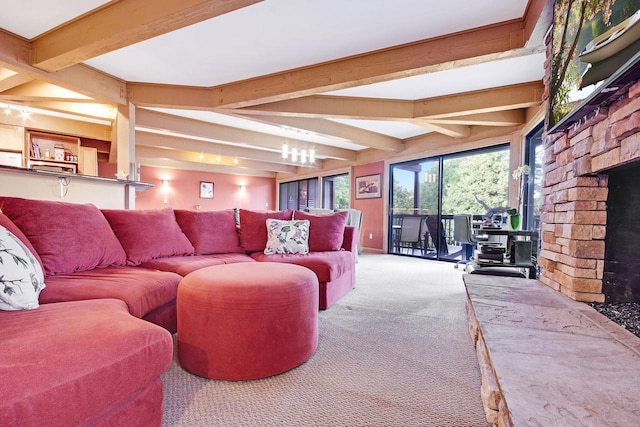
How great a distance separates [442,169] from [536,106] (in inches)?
79.5

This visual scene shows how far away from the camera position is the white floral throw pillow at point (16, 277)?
1150 mm

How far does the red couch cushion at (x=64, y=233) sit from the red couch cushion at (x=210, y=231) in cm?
72

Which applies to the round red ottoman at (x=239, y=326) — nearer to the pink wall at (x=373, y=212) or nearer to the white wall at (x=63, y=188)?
the white wall at (x=63, y=188)

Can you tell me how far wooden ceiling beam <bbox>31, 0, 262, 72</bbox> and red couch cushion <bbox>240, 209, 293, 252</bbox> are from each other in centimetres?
176

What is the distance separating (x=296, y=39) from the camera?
259 centimetres

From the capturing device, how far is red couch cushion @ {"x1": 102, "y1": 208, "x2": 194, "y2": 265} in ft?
7.63

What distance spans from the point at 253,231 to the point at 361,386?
2.04 metres

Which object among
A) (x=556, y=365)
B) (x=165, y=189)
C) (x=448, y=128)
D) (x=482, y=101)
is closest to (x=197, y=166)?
(x=165, y=189)

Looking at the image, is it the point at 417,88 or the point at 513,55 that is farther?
the point at 417,88

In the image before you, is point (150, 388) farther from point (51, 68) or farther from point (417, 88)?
point (417, 88)

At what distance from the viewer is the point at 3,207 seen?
1761mm

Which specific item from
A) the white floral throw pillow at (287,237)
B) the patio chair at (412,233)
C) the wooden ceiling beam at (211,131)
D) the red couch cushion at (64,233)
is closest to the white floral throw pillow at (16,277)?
the red couch cushion at (64,233)

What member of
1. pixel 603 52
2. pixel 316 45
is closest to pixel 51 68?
pixel 316 45

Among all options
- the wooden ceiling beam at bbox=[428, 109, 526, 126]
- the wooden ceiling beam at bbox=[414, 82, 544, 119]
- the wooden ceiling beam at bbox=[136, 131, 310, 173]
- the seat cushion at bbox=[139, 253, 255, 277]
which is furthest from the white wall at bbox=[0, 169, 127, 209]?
the wooden ceiling beam at bbox=[428, 109, 526, 126]
